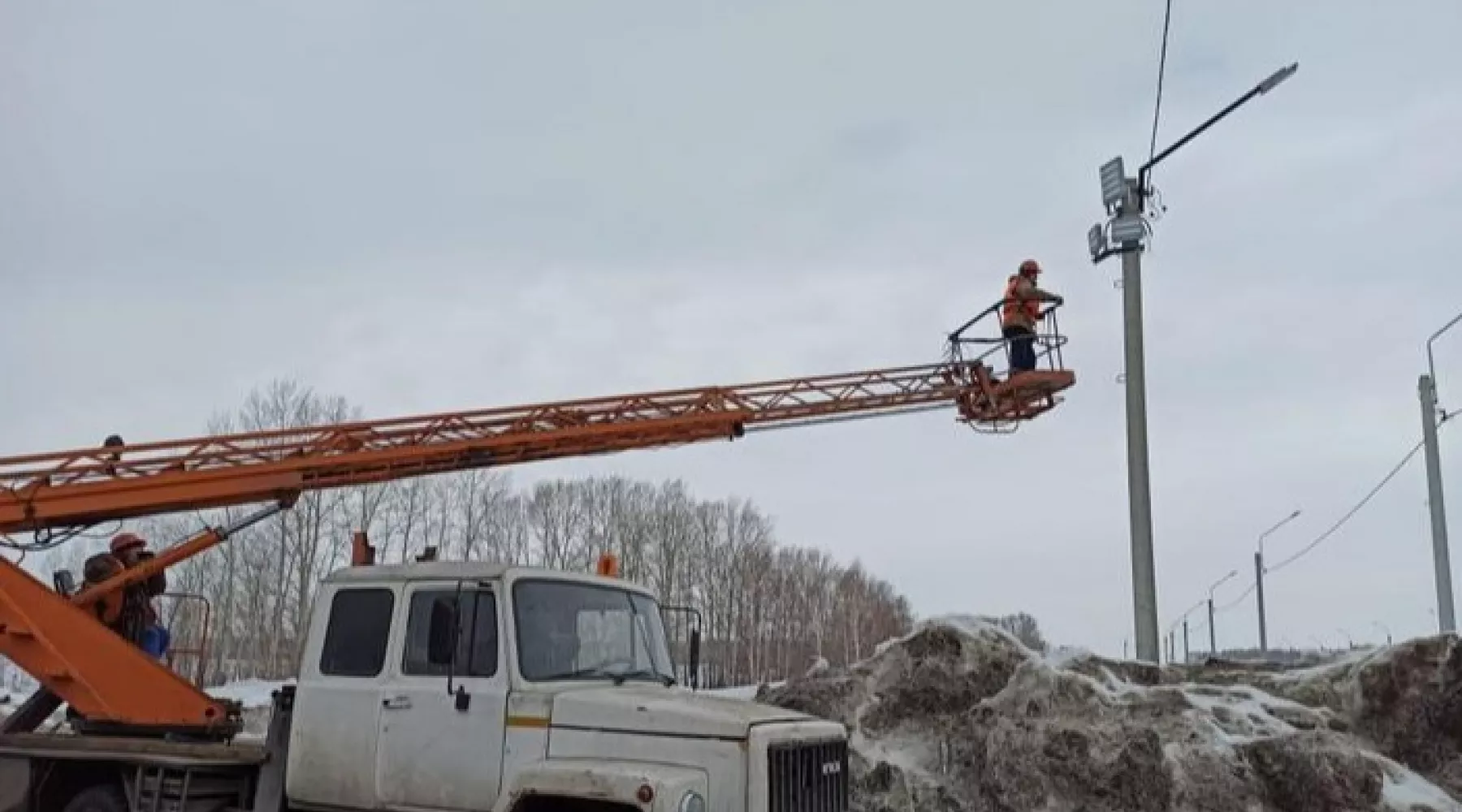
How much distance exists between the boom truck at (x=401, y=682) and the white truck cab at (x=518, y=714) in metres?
0.01

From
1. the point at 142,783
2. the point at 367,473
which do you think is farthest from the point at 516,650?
the point at 367,473

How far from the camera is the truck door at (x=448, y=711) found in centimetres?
707

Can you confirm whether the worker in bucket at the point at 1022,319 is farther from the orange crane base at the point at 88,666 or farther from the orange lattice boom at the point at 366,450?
the orange crane base at the point at 88,666

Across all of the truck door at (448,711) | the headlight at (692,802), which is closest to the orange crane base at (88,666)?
the truck door at (448,711)

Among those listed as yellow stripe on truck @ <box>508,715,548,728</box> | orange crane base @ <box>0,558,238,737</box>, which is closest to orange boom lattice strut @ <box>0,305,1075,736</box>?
orange crane base @ <box>0,558,238,737</box>

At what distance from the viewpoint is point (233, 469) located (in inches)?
408

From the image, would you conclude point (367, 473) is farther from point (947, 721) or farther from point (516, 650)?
point (947, 721)

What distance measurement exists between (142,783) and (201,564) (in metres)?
42.0

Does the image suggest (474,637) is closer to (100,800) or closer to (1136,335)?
(100,800)

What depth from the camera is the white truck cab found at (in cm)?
650

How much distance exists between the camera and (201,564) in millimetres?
46875

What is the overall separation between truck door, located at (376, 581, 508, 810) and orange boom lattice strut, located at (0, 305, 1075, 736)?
303cm

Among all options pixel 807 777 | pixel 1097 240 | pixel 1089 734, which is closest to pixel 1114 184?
pixel 1097 240

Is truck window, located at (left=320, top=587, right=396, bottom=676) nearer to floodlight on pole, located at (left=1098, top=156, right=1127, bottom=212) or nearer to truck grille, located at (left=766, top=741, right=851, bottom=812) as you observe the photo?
truck grille, located at (left=766, top=741, right=851, bottom=812)
